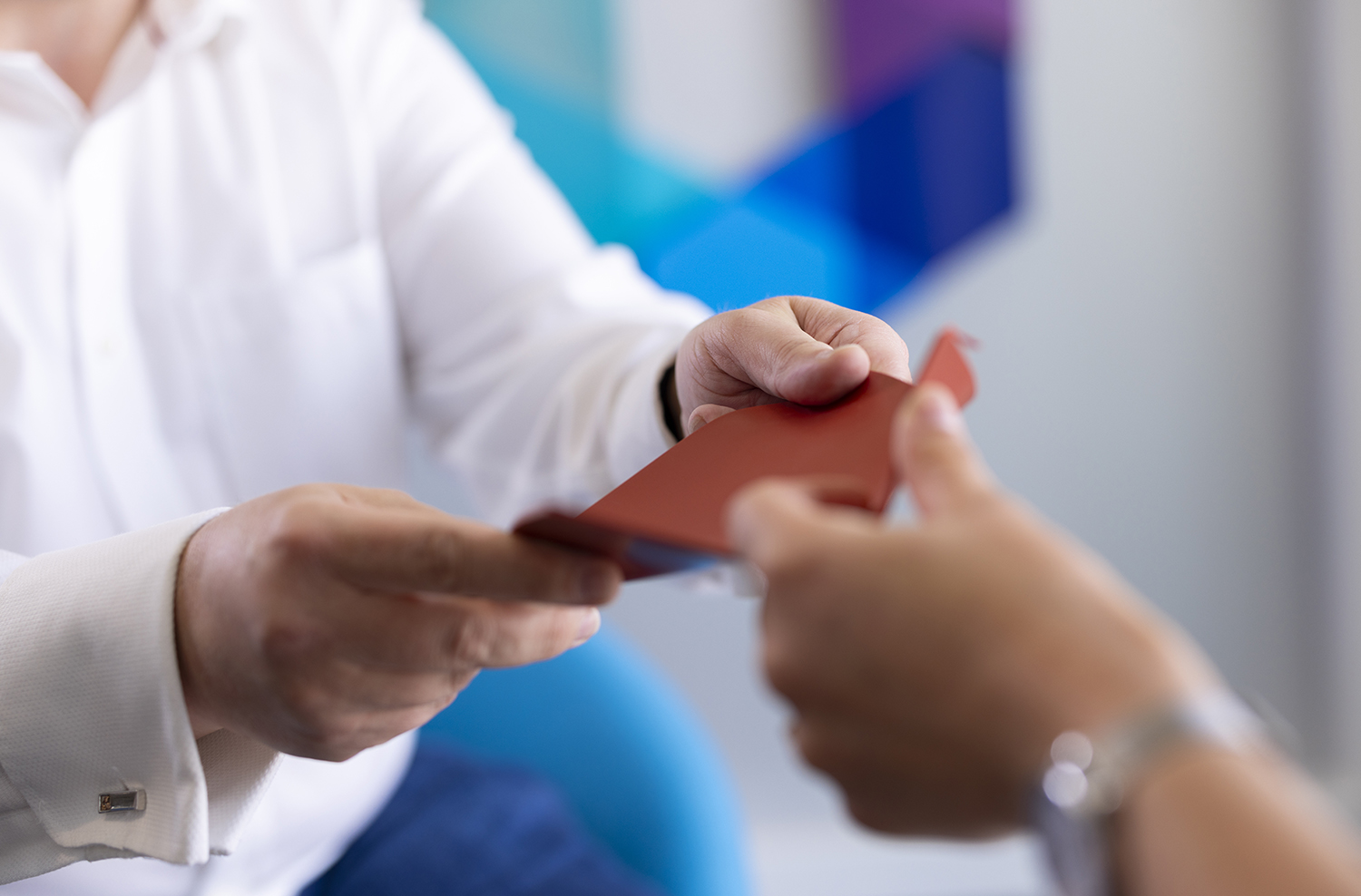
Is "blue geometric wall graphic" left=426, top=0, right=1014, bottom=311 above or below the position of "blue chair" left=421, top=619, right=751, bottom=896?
above

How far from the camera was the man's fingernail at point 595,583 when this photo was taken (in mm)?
342

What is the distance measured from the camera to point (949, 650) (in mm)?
250

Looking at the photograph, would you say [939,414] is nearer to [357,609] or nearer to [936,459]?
[936,459]

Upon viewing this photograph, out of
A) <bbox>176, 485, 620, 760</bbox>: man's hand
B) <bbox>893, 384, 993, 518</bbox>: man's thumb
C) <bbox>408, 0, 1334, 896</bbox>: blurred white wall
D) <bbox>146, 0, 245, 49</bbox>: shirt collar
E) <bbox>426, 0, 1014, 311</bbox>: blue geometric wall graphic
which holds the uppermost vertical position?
<bbox>146, 0, 245, 49</bbox>: shirt collar

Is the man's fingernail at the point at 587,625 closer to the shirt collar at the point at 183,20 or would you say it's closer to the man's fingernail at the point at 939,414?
the man's fingernail at the point at 939,414

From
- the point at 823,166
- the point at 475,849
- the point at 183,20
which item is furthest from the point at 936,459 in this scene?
the point at 823,166

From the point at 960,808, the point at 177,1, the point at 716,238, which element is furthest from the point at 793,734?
the point at 716,238

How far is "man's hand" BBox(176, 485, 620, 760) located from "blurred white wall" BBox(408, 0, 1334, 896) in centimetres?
92

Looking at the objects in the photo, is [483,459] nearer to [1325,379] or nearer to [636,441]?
[636,441]

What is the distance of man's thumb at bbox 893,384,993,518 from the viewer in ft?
0.93

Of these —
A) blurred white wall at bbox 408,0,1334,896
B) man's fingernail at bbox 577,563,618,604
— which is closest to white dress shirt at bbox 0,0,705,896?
man's fingernail at bbox 577,563,618,604

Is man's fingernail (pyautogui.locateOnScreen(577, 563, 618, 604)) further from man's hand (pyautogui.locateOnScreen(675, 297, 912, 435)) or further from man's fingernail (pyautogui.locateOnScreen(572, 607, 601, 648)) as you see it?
man's hand (pyautogui.locateOnScreen(675, 297, 912, 435))

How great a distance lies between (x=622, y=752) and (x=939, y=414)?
611 millimetres

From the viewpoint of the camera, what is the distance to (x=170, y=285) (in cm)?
71
